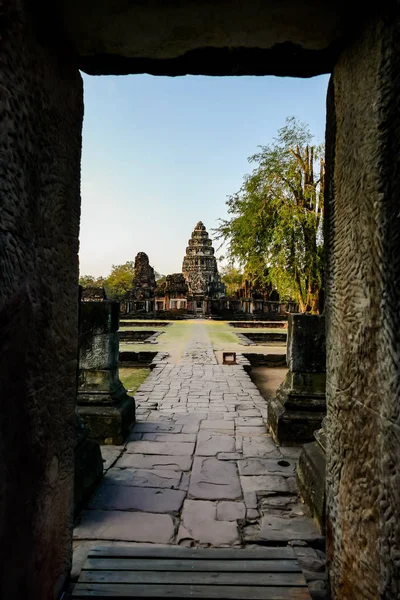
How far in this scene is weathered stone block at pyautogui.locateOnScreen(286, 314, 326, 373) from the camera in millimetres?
3873

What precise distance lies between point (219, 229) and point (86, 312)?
19.8 ft

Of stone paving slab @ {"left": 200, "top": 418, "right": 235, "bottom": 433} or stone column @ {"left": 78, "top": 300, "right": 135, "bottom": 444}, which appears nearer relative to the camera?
stone column @ {"left": 78, "top": 300, "right": 135, "bottom": 444}

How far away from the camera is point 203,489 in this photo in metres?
2.70

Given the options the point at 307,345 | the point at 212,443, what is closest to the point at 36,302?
the point at 212,443

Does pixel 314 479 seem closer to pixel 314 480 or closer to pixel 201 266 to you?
pixel 314 480

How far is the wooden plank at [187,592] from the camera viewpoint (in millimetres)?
1572

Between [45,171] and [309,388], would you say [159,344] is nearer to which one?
[309,388]

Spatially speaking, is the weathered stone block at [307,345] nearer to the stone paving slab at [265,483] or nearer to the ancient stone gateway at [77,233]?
the stone paving slab at [265,483]

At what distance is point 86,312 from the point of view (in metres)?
3.98

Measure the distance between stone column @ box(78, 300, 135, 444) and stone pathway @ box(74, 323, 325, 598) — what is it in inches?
10.5

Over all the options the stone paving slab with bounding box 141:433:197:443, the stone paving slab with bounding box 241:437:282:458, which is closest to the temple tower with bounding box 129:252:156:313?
the stone paving slab with bounding box 141:433:197:443

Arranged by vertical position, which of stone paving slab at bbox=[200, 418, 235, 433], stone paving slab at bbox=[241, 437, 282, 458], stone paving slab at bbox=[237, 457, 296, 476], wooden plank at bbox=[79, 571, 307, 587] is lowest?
stone paving slab at bbox=[200, 418, 235, 433]

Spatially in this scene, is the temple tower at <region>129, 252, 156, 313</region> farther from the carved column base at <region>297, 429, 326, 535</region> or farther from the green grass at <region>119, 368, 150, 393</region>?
the carved column base at <region>297, 429, 326, 535</region>

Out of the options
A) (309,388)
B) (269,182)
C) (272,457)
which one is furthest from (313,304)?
(272,457)
